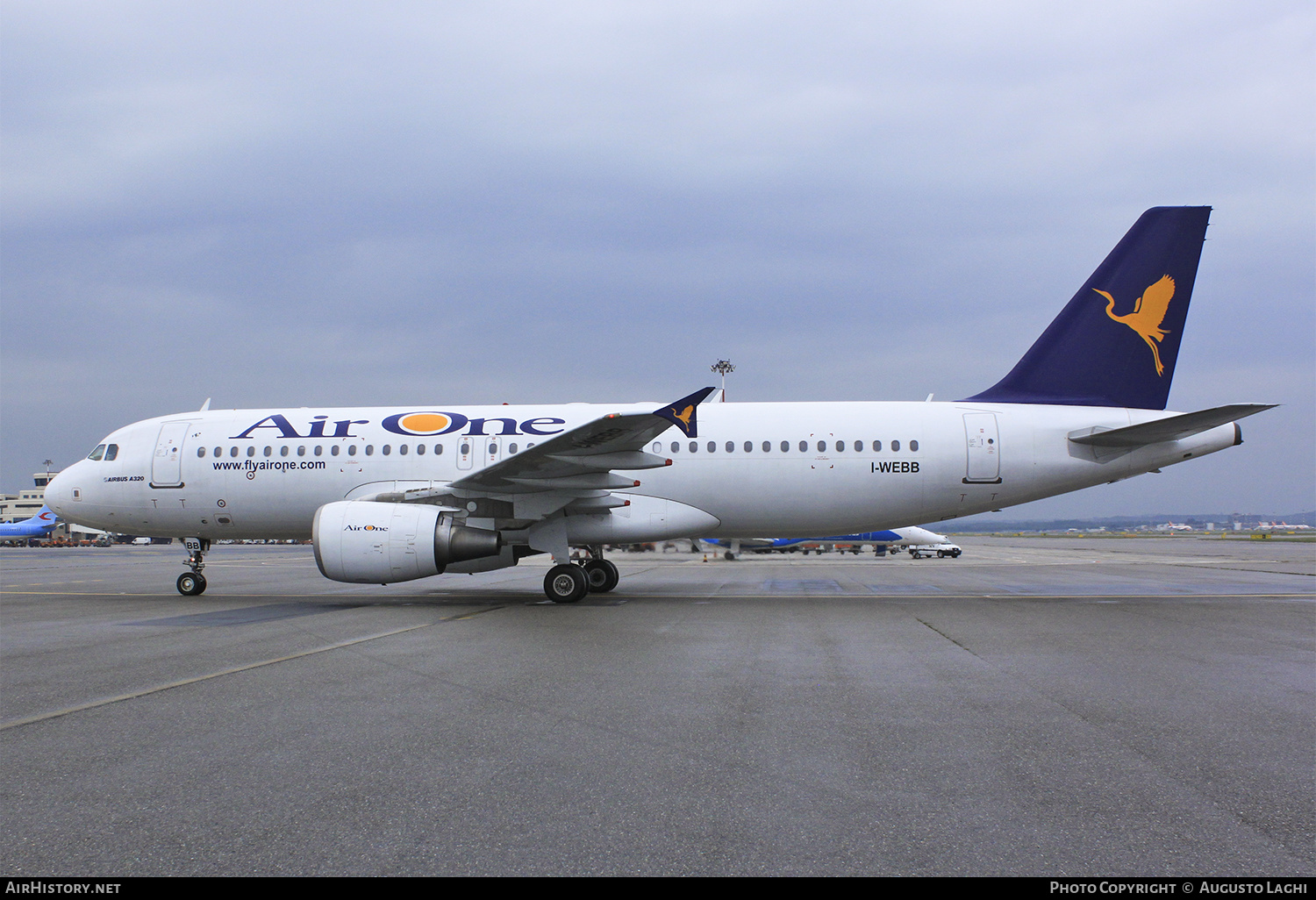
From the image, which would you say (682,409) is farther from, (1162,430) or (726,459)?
(1162,430)

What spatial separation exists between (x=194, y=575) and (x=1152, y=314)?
19.9m

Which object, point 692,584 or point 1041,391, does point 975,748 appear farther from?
point 692,584

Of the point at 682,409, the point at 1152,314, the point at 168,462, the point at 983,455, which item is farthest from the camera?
the point at 168,462

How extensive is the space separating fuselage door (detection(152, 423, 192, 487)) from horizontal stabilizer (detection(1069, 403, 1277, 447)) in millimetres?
17684

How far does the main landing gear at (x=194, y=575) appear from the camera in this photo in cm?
1631

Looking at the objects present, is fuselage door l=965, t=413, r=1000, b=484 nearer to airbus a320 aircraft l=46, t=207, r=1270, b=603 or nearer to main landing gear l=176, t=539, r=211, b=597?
airbus a320 aircraft l=46, t=207, r=1270, b=603

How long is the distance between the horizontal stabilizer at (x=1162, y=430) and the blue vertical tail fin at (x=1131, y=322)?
964mm

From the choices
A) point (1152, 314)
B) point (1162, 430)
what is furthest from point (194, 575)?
point (1152, 314)

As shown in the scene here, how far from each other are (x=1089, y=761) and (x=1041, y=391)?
40.4ft

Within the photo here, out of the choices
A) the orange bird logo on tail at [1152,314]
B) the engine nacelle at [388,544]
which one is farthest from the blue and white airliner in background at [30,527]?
the orange bird logo on tail at [1152,314]

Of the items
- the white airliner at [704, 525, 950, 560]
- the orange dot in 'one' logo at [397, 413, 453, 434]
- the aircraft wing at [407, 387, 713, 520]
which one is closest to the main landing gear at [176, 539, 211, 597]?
the orange dot in 'one' logo at [397, 413, 453, 434]

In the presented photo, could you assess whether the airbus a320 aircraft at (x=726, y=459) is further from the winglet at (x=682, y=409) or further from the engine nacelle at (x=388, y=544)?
the winglet at (x=682, y=409)

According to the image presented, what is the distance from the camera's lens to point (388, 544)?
12945 mm

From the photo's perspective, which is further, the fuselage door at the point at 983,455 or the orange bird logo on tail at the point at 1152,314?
the orange bird logo on tail at the point at 1152,314
